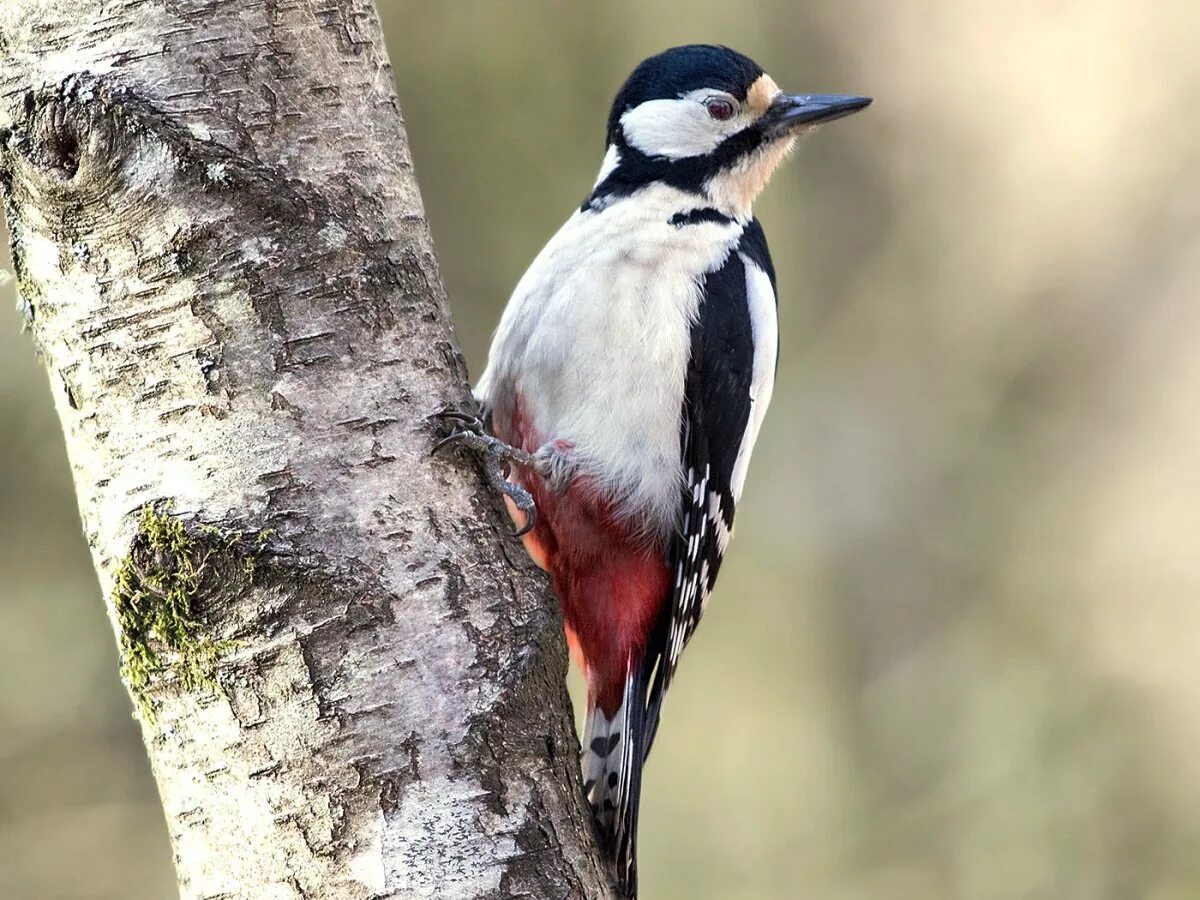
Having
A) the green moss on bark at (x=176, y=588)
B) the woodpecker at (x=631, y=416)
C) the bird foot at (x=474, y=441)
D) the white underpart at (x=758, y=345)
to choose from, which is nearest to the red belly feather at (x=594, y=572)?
the woodpecker at (x=631, y=416)

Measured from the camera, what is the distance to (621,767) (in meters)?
2.33

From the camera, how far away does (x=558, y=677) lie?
1.75 m

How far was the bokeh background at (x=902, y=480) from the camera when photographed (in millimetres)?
4816

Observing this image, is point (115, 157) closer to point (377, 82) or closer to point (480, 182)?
point (377, 82)

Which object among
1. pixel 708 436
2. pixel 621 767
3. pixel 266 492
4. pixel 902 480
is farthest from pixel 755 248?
pixel 902 480

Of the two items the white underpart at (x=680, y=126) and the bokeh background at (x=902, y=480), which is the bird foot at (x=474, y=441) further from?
the bokeh background at (x=902, y=480)

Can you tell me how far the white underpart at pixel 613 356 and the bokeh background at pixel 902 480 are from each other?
264 cm

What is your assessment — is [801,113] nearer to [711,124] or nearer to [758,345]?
[711,124]

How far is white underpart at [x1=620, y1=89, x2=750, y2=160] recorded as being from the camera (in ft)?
10.1

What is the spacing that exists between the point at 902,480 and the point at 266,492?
468cm

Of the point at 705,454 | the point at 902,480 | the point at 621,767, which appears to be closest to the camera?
the point at 621,767

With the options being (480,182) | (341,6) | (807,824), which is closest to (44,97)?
(341,6)

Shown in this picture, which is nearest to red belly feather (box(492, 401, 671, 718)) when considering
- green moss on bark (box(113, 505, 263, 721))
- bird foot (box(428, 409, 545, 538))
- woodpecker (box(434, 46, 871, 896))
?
woodpecker (box(434, 46, 871, 896))

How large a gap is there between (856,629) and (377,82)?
14.7 feet
